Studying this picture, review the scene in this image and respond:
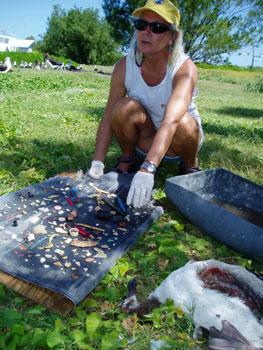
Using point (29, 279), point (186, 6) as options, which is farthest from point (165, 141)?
point (186, 6)

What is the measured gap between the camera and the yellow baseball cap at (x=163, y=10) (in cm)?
200

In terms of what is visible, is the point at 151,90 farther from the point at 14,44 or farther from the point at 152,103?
the point at 14,44

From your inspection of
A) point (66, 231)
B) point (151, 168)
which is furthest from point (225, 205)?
point (66, 231)

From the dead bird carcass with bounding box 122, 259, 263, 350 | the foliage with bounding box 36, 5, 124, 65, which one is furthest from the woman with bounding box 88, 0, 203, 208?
the foliage with bounding box 36, 5, 124, 65

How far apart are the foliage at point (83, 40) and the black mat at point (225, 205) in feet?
127

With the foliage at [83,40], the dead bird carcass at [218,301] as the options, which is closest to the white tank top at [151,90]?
the dead bird carcass at [218,301]

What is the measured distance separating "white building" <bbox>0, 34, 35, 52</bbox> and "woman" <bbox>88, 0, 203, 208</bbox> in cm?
5328

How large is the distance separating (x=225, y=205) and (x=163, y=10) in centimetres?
140

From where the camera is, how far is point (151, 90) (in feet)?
7.79

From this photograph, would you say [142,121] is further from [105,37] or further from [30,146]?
[105,37]

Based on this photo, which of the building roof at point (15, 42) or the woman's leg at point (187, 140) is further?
the building roof at point (15, 42)

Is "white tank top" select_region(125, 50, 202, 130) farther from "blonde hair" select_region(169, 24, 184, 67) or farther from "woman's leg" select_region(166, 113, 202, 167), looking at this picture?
"woman's leg" select_region(166, 113, 202, 167)

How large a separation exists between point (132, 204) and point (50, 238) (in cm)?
60

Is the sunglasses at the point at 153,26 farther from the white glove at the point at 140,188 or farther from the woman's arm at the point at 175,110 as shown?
the white glove at the point at 140,188
